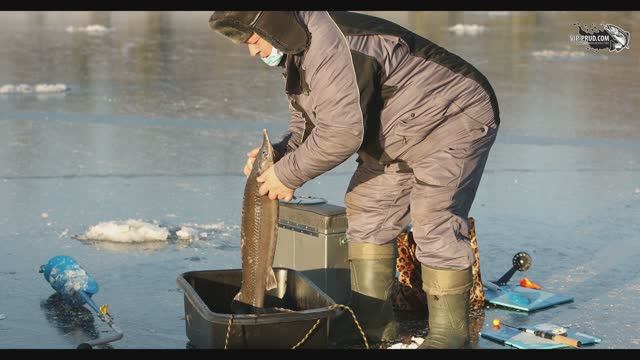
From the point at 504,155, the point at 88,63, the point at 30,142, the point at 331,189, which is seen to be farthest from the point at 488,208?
the point at 88,63

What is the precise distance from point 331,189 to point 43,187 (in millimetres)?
2118

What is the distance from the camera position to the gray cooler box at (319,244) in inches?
230

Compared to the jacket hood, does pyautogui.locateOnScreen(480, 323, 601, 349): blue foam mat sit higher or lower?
lower

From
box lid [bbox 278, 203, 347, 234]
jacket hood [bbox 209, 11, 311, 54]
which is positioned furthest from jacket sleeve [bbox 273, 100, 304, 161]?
jacket hood [bbox 209, 11, 311, 54]

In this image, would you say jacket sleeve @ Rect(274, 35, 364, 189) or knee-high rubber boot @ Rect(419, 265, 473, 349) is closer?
jacket sleeve @ Rect(274, 35, 364, 189)

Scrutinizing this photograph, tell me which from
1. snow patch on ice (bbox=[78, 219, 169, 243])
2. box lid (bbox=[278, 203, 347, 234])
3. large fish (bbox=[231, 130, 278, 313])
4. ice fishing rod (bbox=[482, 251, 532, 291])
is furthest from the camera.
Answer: snow patch on ice (bbox=[78, 219, 169, 243])

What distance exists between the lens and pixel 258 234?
199 inches

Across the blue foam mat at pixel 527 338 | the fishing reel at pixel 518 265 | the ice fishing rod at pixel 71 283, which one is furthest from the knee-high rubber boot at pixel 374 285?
the ice fishing rod at pixel 71 283

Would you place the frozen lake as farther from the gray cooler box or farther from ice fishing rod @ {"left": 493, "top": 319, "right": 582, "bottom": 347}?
the gray cooler box

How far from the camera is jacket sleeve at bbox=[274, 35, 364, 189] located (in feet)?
15.4

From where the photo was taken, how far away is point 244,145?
33.7ft

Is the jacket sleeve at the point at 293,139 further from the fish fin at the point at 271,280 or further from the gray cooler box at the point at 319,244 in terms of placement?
the fish fin at the point at 271,280

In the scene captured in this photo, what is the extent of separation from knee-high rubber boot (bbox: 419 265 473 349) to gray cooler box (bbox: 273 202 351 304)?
795 mm

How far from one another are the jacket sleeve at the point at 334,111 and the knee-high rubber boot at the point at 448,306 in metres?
0.72
